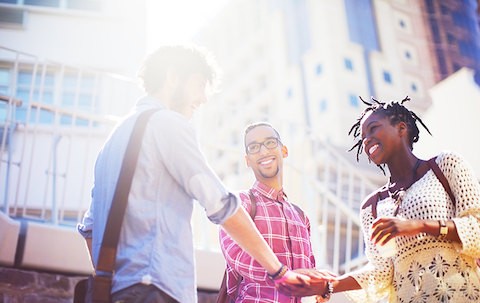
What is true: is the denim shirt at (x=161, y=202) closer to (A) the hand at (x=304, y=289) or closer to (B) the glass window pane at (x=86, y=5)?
(A) the hand at (x=304, y=289)

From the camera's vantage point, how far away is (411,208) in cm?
231

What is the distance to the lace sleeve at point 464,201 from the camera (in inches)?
83.7

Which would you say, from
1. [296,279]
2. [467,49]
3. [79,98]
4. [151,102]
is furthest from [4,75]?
[467,49]

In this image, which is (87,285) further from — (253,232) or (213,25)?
(213,25)

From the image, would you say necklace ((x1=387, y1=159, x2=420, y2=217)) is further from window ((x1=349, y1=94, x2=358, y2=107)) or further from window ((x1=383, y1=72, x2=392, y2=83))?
window ((x1=383, y1=72, x2=392, y2=83))

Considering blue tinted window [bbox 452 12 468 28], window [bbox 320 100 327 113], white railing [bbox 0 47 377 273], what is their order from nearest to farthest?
white railing [bbox 0 47 377 273] → window [bbox 320 100 327 113] → blue tinted window [bbox 452 12 468 28]

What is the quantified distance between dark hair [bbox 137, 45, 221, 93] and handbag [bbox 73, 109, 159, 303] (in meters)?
0.25

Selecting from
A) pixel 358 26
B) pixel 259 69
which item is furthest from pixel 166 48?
pixel 259 69

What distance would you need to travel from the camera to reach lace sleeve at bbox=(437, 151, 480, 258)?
2127 millimetres

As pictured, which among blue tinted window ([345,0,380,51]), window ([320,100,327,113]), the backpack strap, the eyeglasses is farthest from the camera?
blue tinted window ([345,0,380,51])

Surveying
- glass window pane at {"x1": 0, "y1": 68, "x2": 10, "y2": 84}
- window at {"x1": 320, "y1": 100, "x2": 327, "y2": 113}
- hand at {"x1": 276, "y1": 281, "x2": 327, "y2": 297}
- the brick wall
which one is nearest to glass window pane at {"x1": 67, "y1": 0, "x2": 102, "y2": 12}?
glass window pane at {"x1": 0, "y1": 68, "x2": 10, "y2": 84}

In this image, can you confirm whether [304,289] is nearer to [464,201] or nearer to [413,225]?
[413,225]

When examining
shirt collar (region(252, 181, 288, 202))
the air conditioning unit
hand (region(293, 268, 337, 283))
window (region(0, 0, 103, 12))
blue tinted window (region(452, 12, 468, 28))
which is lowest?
hand (region(293, 268, 337, 283))

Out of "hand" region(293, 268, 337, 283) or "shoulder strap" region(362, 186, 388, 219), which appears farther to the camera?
"shoulder strap" region(362, 186, 388, 219)
